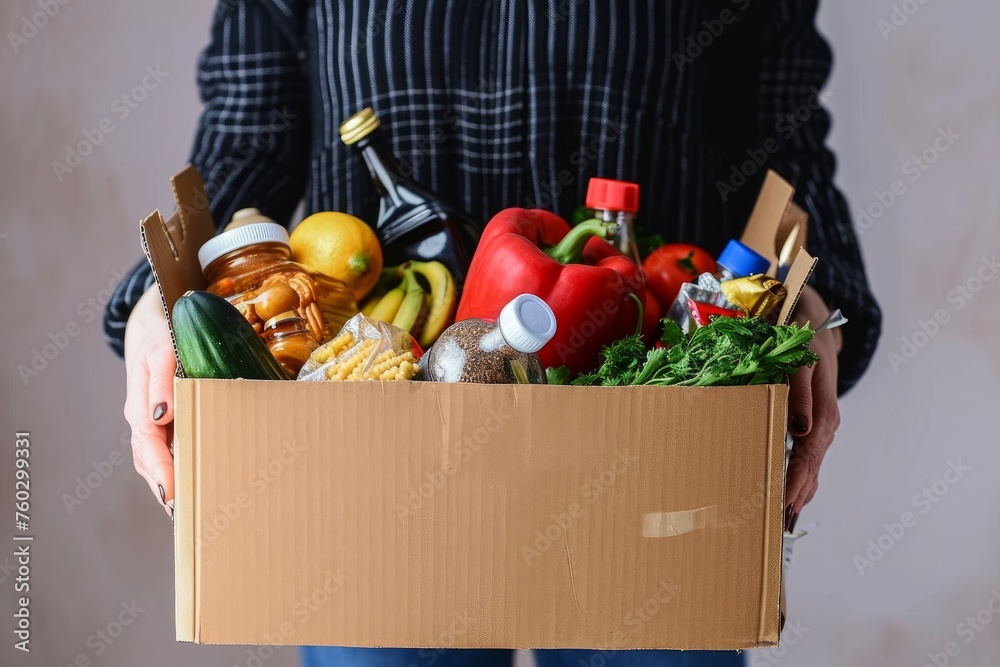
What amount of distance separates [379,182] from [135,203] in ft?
1.98

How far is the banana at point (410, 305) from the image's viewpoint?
825mm

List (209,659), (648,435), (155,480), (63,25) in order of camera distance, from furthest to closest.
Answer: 1. (209,659)
2. (63,25)
3. (155,480)
4. (648,435)

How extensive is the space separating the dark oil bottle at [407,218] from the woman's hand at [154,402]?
0.86 ft

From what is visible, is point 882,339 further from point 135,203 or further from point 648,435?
point 135,203

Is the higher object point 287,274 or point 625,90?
point 625,90

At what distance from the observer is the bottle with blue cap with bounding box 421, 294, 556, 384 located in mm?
617

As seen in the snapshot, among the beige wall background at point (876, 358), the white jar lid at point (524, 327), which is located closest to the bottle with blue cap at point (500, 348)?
the white jar lid at point (524, 327)

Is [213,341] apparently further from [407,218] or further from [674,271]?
[674,271]

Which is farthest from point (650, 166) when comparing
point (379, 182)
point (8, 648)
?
point (8, 648)

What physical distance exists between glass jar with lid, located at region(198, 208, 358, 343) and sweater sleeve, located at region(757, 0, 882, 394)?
22.3 inches

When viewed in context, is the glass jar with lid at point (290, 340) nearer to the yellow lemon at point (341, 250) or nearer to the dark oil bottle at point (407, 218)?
the yellow lemon at point (341, 250)

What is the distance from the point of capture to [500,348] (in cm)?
65

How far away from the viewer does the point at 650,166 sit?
1.03m

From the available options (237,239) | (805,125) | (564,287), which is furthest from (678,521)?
(805,125)
